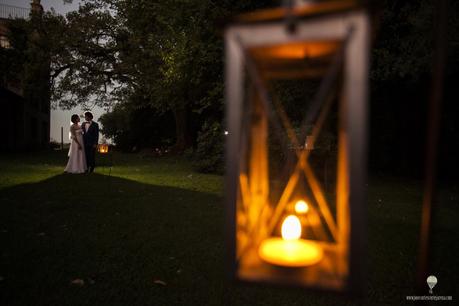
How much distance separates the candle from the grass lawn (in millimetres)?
461

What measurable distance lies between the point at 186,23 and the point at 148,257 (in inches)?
433

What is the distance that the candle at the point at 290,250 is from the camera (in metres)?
1.48

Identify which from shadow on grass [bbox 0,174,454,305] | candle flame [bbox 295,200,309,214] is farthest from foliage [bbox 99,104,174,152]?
candle flame [bbox 295,200,309,214]

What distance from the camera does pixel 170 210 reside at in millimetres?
8141

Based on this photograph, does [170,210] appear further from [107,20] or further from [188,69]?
[107,20]

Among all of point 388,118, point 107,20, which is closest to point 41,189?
point 388,118

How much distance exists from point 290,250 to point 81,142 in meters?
13.4

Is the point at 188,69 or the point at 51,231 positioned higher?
the point at 188,69

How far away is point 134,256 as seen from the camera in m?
5.16

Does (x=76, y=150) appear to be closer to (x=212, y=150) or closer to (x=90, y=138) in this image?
(x=90, y=138)

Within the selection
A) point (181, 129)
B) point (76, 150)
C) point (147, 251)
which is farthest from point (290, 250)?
point (181, 129)

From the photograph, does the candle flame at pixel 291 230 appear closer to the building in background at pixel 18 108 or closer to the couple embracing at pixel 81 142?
the couple embracing at pixel 81 142

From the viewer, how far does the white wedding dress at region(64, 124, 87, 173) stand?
1376 cm

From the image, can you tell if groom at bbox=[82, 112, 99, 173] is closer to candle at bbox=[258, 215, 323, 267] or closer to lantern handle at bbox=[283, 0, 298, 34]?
candle at bbox=[258, 215, 323, 267]
